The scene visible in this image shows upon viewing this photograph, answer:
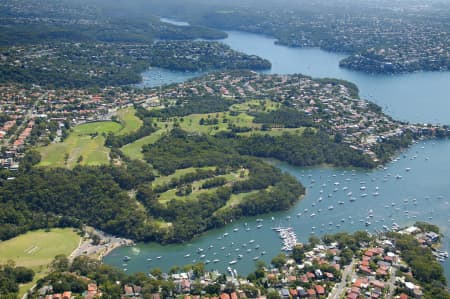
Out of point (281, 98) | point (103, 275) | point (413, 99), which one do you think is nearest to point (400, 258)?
point (103, 275)

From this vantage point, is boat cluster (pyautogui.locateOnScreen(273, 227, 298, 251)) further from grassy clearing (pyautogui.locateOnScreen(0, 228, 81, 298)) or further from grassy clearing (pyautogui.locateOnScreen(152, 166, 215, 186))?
grassy clearing (pyautogui.locateOnScreen(0, 228, 81, 298))

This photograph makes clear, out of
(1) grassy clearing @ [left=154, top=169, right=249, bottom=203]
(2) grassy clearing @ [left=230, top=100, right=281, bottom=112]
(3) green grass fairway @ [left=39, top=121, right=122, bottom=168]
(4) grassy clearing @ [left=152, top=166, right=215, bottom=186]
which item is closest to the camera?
(1) grassy clearing @ [left=154, top=169, right=249, bottom=203]

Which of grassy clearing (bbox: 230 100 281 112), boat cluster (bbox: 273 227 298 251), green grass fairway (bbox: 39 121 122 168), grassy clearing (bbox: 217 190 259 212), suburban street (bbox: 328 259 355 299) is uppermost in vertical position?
grassy clearing (bbox: 230 100 281 112)

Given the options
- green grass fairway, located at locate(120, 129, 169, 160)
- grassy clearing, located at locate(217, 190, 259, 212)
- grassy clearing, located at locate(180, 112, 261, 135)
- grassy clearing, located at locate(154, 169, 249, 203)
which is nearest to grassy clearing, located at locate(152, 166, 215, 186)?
grassy clearing, located at locate(154, 169, 249, 203)

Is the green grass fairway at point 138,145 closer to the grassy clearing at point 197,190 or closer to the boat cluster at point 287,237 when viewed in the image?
the grassy clearing at point 197,190

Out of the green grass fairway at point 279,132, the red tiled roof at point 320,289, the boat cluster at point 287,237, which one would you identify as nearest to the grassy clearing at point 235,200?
the boat cluster at point 287,237

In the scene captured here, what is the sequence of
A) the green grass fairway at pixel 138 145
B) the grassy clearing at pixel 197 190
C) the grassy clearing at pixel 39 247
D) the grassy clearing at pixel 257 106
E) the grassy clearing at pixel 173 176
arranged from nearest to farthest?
the grassy clearing at pixel 39 247 → the grassy clearing at pixel 197 190 → the grassy clearing at pixel 173 176 → the green grass fairway at pixel 138 145 → the grassy clearing at pixel 257 106
